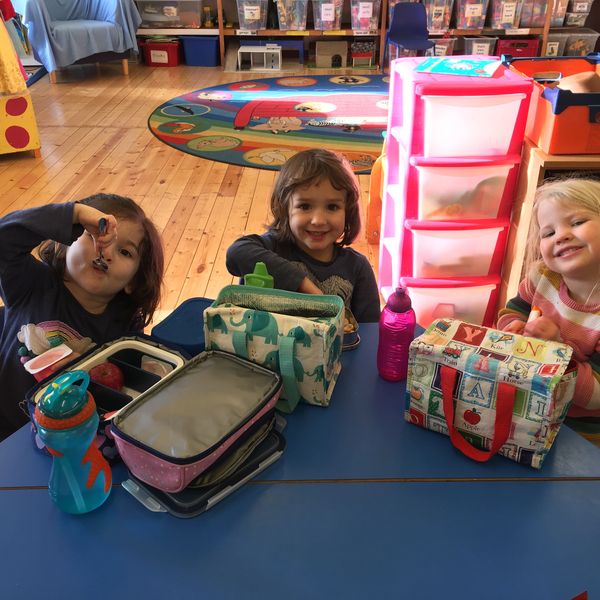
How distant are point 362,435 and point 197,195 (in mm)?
2586

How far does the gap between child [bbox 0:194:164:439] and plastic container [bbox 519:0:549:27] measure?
5068 mm

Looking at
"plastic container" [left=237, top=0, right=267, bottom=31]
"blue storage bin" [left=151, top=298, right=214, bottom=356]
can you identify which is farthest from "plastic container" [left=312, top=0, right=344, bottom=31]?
"blue storage bin" [left=151, top=298, right=214, bottom=356]

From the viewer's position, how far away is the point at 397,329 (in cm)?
104

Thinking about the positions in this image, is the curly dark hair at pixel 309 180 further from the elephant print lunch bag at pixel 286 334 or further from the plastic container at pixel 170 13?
the plastic container at pixel 170 13

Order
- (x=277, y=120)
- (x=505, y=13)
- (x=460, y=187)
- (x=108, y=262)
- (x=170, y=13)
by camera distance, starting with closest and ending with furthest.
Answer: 1. (x=108, y=262)
2. (x=460, y=187)
3. (x=277, y=120)
4. (x=505, y=13)
5. (x=170, y=13)

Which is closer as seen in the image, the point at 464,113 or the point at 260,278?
the point at 260,278

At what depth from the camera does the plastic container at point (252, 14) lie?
5.46m

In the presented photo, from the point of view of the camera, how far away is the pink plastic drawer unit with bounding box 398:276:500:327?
211 cm

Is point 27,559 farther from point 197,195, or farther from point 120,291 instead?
point 197,195

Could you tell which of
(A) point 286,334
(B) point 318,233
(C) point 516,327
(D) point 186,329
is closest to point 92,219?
(D) point 186,329

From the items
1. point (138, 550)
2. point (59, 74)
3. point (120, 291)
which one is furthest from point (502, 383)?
point (59, 74)

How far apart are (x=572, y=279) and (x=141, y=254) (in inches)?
34.4

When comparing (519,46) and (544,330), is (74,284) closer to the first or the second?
(544,330)

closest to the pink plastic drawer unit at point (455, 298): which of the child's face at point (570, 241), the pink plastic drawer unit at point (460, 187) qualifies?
the pink plastic drawer unit at point (460, 187)
